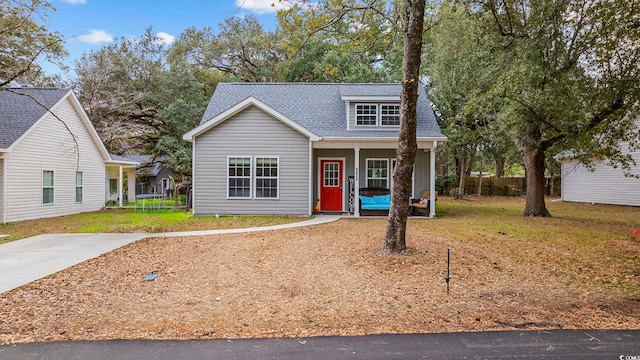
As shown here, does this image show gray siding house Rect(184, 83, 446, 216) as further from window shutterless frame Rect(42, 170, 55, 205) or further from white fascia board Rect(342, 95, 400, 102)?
window shutterless frame Rect(42, 170, 55, 205)

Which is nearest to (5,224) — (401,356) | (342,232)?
(342,232)

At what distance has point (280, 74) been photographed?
27359mm

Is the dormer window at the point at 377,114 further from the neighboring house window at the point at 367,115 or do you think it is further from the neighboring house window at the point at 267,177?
the neighboring house window at the point at 267,177

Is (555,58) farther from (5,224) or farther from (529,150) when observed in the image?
(5,224)

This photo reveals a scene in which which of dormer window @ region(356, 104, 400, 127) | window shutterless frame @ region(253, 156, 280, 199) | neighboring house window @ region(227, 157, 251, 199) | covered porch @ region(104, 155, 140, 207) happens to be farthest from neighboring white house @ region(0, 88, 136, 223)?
dormer window @ region(356, 104, 400, 127)

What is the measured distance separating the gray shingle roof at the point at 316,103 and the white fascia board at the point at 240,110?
0.63 m

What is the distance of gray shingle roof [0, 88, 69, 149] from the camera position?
A: 13106 millimetres

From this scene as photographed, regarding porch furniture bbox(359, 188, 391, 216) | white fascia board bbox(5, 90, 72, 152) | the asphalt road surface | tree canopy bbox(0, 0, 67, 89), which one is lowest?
the asphalt road surface

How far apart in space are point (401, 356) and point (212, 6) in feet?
28.0

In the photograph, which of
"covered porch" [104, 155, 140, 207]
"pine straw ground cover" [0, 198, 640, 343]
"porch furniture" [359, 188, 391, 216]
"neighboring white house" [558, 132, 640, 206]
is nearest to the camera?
"pine straw ground cover" [0, 198, 640, 343]

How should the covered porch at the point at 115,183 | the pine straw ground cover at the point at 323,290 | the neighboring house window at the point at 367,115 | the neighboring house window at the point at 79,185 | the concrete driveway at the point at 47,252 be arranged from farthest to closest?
1. the covered porch at the point at 115,183
2. the neighboring house window at the point at 79,185
3. the neighboring house window at the point at 367,115
4. the concrete driveway at the point at 47,252
5. the pine straw ground cover at the point at 323,290

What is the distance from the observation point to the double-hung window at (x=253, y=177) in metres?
14.2

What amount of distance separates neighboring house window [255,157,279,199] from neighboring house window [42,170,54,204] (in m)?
8.42

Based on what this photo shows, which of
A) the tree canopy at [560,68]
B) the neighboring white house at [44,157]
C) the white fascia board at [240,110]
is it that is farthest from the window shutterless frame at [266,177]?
the tree canopy at [560,68]
